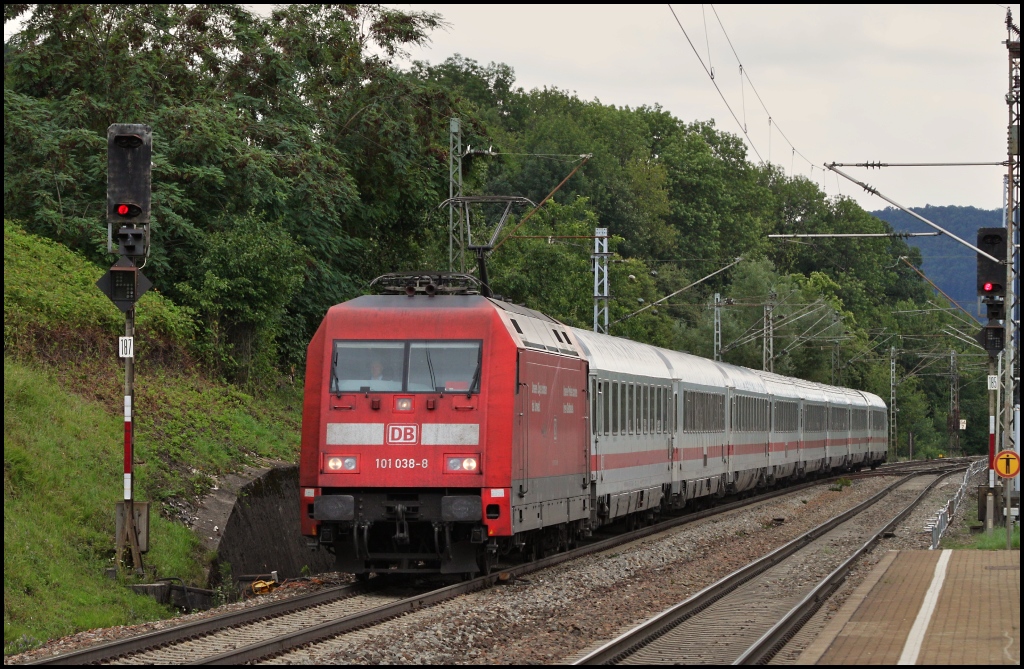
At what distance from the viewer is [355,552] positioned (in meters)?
16.4

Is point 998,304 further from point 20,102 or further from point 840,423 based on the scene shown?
point 840,423

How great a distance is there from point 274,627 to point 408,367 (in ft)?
13.0

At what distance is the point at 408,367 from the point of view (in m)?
16.5

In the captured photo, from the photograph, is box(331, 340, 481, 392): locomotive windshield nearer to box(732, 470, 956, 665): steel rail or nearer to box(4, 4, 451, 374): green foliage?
box(732, 470, 956, 665): steel rail

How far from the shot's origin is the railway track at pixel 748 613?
12.7m

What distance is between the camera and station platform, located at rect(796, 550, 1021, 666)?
11609mm

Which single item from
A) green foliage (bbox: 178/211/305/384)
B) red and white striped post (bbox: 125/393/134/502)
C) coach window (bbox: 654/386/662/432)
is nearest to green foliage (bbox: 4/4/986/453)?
green foliage (bbox: 178/211/305/384)

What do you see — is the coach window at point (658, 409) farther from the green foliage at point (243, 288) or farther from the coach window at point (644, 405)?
the green foliage at point (243, 288)

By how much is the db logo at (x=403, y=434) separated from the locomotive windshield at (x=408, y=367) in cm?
44

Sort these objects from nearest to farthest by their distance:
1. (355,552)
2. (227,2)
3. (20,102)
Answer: (355,552) < (20,102) < (227,2)

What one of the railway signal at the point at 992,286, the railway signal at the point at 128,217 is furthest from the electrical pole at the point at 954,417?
the railway signal at the point at 128,217

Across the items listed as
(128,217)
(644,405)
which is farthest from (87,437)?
(644,405)

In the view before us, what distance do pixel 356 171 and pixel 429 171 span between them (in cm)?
242

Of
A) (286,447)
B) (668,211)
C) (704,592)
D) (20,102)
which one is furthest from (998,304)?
(668,211)
